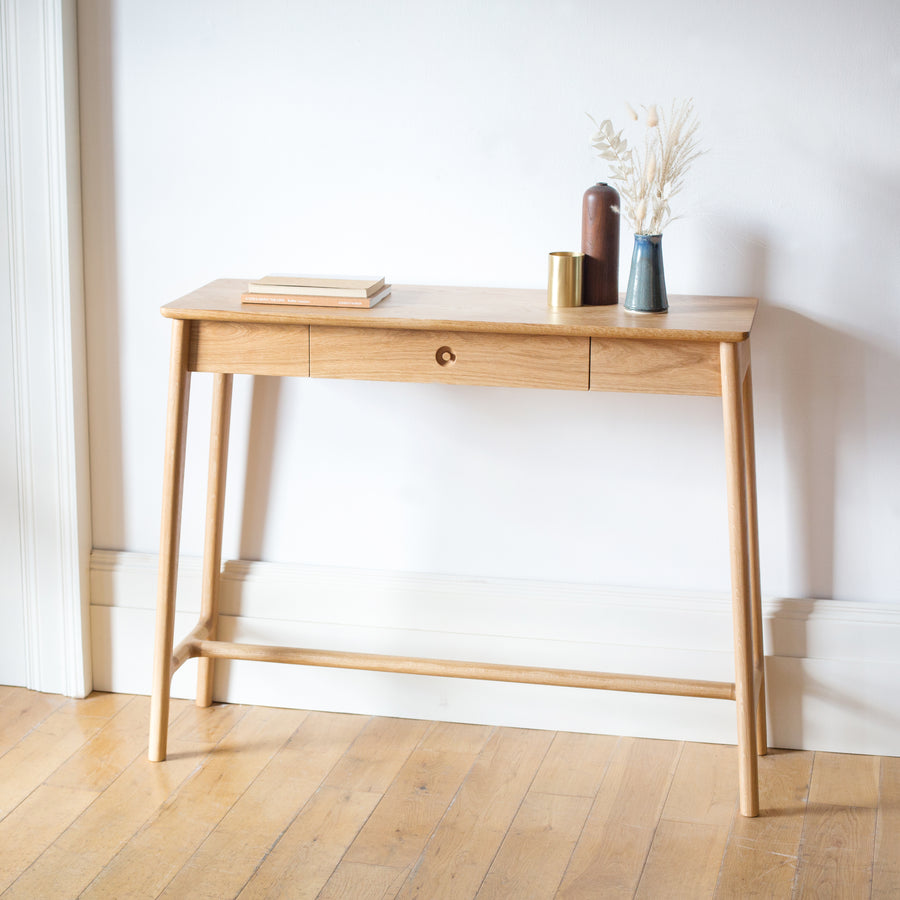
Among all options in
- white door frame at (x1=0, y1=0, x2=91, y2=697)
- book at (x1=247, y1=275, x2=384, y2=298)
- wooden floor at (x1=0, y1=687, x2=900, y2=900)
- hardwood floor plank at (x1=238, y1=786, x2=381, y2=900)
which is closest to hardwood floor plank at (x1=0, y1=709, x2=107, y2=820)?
wooden floor at (x1=0, y1=687, x2=900, y2=900)

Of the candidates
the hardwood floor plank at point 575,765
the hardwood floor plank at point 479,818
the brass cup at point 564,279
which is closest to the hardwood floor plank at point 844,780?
the hardwood floor plank at point 575,765

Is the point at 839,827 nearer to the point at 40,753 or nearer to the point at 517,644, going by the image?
the point at 517,644

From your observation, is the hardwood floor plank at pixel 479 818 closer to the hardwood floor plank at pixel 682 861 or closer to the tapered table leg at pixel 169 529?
the hardwood floor plank at pixel 682 861

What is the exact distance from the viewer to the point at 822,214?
7.86ft

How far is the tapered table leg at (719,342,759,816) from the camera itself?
212 cm

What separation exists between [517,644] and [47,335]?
1237 mm

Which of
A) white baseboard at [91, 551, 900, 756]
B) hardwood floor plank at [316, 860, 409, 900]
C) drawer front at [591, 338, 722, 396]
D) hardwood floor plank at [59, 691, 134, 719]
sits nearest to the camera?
hardwood floor plank at [316, 860, 409, 900]

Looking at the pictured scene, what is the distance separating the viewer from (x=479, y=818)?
7.48 feet

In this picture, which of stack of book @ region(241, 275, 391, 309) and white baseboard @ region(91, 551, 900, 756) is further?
white baseboard @ region(91, 551, 900, 756)

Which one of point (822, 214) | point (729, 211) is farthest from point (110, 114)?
point (822, 214)

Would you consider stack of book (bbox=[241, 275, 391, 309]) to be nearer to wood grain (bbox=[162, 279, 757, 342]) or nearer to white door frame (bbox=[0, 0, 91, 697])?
wood grain (bbox=[162, 279, 757, 342])

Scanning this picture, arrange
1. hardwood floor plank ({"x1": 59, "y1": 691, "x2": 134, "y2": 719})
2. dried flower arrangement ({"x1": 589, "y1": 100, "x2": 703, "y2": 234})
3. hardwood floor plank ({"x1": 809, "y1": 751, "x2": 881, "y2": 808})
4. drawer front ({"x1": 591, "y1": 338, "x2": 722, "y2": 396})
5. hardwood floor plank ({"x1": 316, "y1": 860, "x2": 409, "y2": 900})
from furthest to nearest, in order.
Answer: hardwood floor plank ({"x1": 59, "y1": 691, "x2": 134, "y2": 719})
hardwood floor plank ({"x1": 809, "y1": 751, "x2": 881, "y2": 808})
dried flower arrangement ({"x1": 589, "y1": 100, "x2": 703, "y2": 234})
drawer front ({"x1": 591, "y1": 338, "x2": 722, "y2": 396})
hardwood floor plank ({"x1": 316, "y1": 860, "x2": 409, "y2": 900})

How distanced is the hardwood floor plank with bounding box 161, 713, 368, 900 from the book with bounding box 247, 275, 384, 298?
965 millimetres

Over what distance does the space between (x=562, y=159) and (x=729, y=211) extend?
35 centimetres
